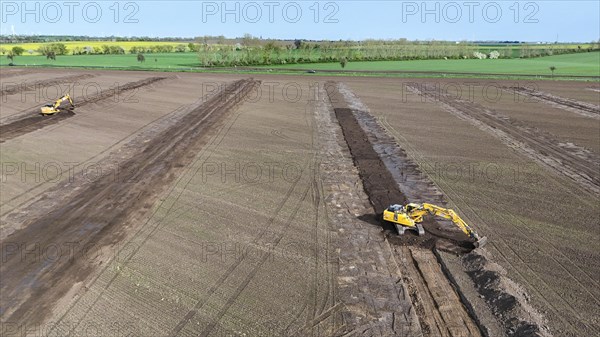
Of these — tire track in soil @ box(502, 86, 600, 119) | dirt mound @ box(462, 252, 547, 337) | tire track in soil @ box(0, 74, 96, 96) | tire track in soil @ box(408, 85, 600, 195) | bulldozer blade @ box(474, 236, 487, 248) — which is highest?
tire track in soil @ box(0, 74, 96, 96)

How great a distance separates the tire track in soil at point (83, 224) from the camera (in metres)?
11.7

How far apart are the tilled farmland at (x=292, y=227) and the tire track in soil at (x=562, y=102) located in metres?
5.05

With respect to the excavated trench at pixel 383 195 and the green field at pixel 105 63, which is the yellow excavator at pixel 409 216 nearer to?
the excavated trench at pixel 383 195

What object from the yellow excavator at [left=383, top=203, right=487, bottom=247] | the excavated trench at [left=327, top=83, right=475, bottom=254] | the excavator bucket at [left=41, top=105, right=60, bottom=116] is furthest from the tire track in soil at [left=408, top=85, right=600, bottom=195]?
the excavator bucket at [left=41, top=105, right=60, bottom=116]

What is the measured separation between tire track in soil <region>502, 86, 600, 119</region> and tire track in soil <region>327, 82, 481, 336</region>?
26.9m

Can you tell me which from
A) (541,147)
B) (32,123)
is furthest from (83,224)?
(541,147)

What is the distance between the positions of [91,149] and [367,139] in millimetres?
18836

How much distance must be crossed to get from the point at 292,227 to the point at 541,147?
2038cm

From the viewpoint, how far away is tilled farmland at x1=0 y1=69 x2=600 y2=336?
11141mm

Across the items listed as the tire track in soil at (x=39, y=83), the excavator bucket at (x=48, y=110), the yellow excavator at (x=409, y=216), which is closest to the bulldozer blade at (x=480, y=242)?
the yellow excavator at (x=409, y=216)

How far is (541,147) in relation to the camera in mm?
27078

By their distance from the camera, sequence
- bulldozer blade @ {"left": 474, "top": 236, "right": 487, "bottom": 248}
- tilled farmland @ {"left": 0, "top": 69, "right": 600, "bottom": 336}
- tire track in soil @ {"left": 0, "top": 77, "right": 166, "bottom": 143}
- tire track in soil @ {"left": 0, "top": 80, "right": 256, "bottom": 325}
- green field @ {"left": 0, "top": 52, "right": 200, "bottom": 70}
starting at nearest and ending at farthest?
tilled farmland @ {"left": 0, "top": 69, "right": 600, "bottom": 336}
tire track in soil @ {"left": 0, "top": 80, "right": 256, "bottom": 325}
bulldozer blade @ {"left": 474, "top": 236, "right": 487, "bottom": 248}
tire track in soil @ {"left": 0, "top": 77, "right": 166, "bottom": 143}
green field @ {"left": 0, "top": 52, "right": 200, "bottom": 70}

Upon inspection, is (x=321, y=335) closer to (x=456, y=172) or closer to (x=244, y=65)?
(x=456, y=172)

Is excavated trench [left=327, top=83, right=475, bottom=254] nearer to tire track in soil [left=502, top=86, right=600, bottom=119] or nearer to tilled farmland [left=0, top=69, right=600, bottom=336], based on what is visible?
tilled farmland [left=0, top=69, right=600, bottom=336]
